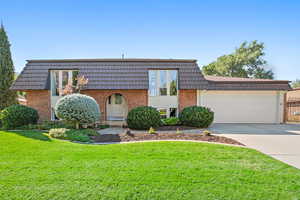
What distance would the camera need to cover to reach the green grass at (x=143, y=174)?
9.21ft

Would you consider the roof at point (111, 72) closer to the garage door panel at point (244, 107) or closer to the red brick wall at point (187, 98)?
the red brick wall at point (187, 98)

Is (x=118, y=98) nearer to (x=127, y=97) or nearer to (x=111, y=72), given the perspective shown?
(x=127, y=97)

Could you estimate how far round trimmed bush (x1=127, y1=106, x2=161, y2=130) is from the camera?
9.56 meters

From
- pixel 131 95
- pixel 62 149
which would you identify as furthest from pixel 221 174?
pixel 131 95

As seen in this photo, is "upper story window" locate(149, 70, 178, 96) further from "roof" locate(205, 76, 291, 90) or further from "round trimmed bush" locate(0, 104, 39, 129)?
"round trimmed bush" locate(0, 104, 39, 129)

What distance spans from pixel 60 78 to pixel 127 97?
5.34m

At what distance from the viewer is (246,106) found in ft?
42.0

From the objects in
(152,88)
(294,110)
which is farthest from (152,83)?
(294,110)

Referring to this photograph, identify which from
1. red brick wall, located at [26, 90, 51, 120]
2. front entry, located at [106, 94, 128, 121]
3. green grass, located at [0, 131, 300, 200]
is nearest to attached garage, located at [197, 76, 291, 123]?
front entry, located at [106, 94, 128, 121]

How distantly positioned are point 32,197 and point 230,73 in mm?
28424

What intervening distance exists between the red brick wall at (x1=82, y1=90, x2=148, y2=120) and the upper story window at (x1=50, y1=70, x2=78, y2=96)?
2.00m

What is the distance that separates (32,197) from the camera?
2.70m

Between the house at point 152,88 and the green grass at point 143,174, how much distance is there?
720cm

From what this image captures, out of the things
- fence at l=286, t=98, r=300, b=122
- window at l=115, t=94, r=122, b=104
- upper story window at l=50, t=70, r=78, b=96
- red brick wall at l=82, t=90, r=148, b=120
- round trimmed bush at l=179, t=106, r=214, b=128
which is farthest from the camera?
fence at l=286, t=98, r=300, b=122
